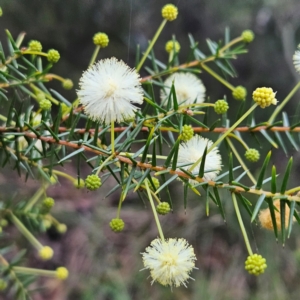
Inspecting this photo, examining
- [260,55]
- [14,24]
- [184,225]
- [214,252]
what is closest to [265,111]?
[260,55]

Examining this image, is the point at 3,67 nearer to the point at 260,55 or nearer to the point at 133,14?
the point at 133,14

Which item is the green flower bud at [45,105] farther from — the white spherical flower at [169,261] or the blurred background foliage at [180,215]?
the blurred background foliage at [180,215]

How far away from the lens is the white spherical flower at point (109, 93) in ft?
1.29

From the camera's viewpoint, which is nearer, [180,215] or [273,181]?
[273,181]

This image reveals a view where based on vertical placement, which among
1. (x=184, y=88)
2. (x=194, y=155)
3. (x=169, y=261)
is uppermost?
(x=184, y=88)

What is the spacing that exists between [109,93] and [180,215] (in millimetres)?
858

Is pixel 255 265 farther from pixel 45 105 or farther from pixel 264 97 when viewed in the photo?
pixel 45 105

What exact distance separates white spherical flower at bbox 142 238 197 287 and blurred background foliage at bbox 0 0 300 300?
1.92ft

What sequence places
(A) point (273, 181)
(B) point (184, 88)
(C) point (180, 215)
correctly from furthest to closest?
1. (C) point (180, 215)
2. (B) point (184, 88)
3. (A) point (273, 181)

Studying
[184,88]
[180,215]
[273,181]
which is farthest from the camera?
[180,215]

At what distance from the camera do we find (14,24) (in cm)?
89

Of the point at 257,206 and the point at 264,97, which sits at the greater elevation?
the point at 264,97

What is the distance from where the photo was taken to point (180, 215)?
120cm

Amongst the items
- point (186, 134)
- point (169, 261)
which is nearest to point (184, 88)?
point (186, 134)
